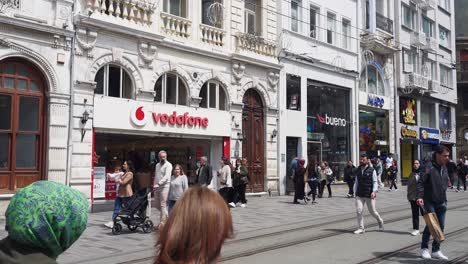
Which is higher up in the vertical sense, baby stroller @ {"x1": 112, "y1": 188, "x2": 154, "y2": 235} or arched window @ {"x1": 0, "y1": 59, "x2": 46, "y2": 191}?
arched window @ {"x1": 0, "y1": 59, "x2": 46, "y2": 191}

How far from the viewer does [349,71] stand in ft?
95.5

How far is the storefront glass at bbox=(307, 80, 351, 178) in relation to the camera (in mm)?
26391

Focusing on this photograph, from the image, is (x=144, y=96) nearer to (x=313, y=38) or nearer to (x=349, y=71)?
(x=313, y=38)

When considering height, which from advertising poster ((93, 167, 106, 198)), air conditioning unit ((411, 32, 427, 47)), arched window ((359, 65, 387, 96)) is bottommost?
advertising poster ((93, 167, 106, 198))

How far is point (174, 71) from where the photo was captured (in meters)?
19.4

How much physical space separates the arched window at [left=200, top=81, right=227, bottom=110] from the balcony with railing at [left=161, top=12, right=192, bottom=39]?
88.3 inches

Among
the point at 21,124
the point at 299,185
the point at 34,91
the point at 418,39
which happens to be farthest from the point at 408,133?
the point at 21,124

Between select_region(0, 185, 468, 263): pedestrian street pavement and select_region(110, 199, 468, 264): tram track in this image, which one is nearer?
select_region(110, 199, 468, 264): tram track

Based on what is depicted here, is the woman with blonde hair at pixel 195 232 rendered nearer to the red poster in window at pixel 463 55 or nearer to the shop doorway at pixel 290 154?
the shop doorway at pixel 290 154

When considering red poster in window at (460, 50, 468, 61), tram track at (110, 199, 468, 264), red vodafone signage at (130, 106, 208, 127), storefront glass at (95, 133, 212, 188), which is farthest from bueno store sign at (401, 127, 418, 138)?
tram track at (110, 199, 468, 264)

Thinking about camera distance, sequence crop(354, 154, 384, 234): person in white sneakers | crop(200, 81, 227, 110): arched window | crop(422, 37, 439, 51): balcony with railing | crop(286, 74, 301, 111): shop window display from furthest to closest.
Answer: crop(422, 37, 439, 51): balcony with railing, crop(286, 74, 301, 111): shop window display, crop(200, 81, 227, 110): arched window, crop(354, 154, 384, 234): person in white sneakers

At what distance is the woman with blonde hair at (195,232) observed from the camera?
2.11 metres

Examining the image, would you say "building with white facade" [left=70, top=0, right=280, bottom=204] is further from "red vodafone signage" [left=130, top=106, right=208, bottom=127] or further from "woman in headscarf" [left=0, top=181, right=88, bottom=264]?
"woman in headscarf" [left=0, top=181, right=88, bottom=264]

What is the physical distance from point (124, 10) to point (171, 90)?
3.47 m
